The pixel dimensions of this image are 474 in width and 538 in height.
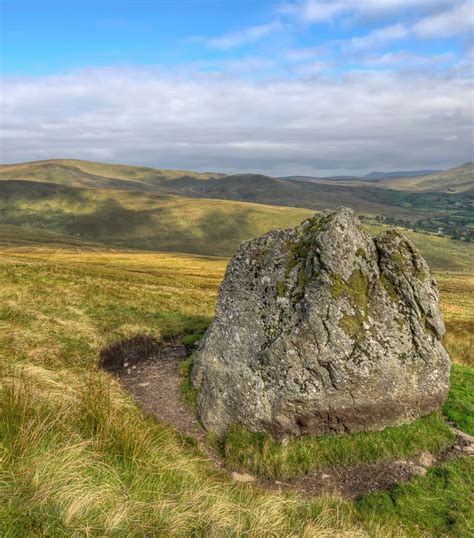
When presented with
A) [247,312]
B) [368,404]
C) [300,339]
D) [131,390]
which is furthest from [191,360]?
[368,404]

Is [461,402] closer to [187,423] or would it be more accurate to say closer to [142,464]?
[187,423]

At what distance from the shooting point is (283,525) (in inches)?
290

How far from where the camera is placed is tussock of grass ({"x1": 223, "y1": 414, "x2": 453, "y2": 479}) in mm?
14165

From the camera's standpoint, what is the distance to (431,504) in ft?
39.4

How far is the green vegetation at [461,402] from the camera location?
16328 millimetres

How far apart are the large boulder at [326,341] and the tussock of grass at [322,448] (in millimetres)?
391

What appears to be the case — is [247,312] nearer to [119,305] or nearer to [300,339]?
[300,339]

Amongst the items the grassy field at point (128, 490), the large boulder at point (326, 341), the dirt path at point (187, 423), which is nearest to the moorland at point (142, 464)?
the grassy field at point (128, 490)

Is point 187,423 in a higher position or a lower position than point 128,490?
lower

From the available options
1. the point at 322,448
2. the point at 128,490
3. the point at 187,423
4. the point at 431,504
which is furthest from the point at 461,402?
the point at 128,490

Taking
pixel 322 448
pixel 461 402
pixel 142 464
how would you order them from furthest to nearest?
pixel 461 402 → pixel 322 448 → pixel 142 464

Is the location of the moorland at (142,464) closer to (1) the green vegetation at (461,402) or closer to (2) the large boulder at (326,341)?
(1) the green vegetation at (461,402)

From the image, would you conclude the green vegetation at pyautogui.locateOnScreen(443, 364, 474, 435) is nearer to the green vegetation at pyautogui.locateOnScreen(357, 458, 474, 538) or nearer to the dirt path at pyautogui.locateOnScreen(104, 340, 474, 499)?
the dirt path at pyautogui.locateOnScreen(104, 340, 474, 499)

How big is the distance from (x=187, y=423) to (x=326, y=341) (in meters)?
6.19
